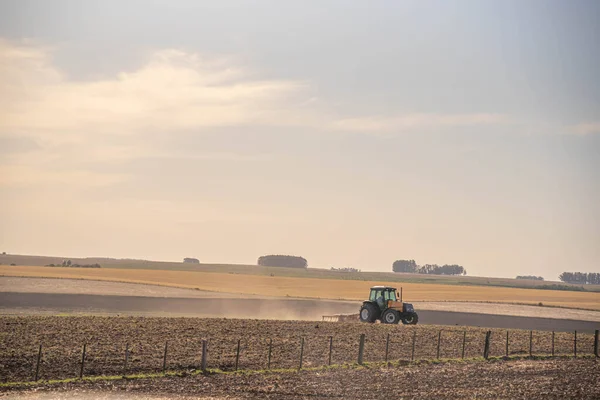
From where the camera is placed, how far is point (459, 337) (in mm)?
59688

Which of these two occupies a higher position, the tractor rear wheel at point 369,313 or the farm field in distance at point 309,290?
the farm field in distance at point 309,290

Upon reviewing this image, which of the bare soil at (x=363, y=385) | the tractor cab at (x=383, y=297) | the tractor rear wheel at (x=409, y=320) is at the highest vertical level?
the tractor cab at (x=383, y=297)

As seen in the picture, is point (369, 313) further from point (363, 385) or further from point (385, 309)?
point (363, 385)

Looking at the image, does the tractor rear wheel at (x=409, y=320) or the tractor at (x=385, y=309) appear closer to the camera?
the tractor at (x=385, y=309)

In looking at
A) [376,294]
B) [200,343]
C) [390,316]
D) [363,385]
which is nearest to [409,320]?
[390,316]

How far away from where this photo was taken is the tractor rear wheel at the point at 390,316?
69625 mm

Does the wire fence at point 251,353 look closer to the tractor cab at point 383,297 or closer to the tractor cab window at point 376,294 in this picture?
the tractor cab at point 383,297

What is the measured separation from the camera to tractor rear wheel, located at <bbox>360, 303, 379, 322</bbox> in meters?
69.9

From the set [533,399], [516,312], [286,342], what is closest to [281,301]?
[516,312]

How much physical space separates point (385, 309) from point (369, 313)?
1513mm

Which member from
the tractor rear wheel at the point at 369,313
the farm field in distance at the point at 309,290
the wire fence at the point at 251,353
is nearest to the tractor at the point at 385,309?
the tractor rear wheel at the point at 369,313

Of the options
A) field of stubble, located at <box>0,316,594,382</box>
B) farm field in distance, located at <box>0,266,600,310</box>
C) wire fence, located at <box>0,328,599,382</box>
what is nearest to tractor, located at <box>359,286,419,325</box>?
field of stubble, located at <box>0,316,594,382</box>

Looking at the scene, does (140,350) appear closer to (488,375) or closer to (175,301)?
(488,375)

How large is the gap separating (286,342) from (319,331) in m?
7.57
